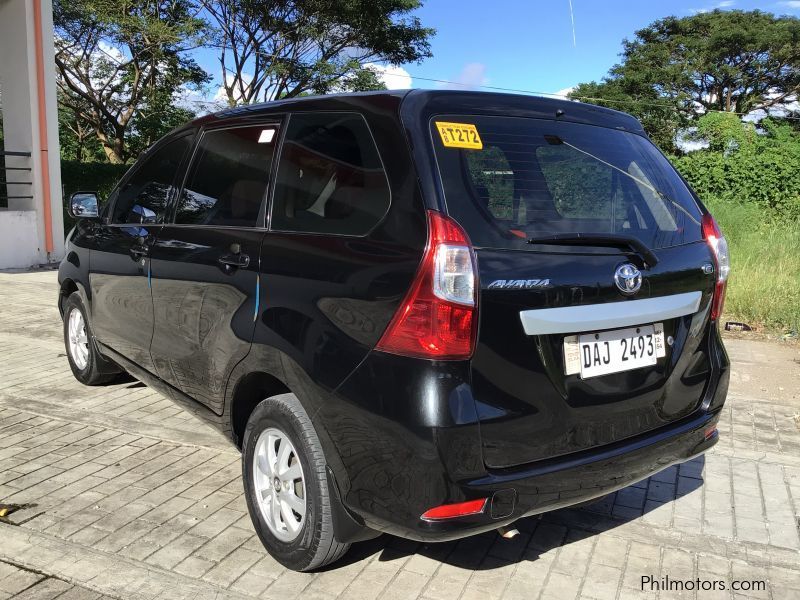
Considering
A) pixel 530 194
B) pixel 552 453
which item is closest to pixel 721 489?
pixel 552 453

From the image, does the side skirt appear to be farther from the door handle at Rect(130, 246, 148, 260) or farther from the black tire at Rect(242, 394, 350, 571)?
the door handle at Rect(130, 246, 148, 260)

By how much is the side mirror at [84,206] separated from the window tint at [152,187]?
283mm

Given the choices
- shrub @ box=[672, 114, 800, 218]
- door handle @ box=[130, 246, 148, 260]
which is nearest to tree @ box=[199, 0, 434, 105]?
shrub @ box=[672, 114, 800, 218]

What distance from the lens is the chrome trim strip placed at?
2353 millimetres

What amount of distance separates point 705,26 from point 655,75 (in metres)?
3.87

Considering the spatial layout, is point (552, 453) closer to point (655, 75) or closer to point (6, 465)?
point (6, 465)

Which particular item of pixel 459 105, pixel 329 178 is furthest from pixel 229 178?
pixel 459 105

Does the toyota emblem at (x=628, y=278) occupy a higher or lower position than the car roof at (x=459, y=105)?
lower

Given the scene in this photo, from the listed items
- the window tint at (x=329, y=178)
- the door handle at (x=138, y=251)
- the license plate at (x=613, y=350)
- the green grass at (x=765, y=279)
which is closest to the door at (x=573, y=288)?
the license plate at (x=613, y=350)

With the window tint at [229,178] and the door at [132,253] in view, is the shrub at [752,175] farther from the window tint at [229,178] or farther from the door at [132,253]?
the window tint at [229,178]

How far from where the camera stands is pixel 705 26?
4106 centimetres

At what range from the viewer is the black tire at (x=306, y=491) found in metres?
2.58

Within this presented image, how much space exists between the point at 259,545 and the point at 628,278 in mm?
1905

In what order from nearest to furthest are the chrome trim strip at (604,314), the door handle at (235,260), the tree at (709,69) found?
1. the chrome trim strip at (604,314)
2. the door handle at (235,260)
3. the tree at (709,69)
